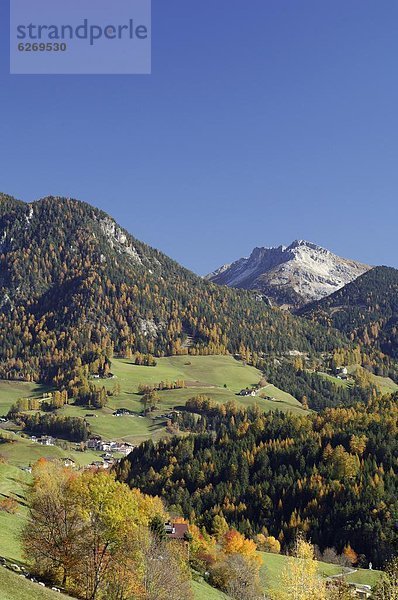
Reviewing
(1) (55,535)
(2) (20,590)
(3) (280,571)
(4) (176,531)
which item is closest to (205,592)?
(4) (176,531)

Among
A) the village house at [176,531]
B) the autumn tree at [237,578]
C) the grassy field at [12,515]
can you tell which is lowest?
the autumn tree at [237,578]

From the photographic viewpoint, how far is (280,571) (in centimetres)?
11825

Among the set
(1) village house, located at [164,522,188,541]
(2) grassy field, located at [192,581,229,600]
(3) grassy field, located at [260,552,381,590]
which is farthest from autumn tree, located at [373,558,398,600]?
(1) village house, located at [164,522,188,541]

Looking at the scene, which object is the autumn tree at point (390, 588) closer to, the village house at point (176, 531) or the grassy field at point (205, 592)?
the grassy field at point (205, 592)

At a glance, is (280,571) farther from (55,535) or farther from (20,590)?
(20,590)

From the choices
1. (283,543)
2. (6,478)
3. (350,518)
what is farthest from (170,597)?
(350,518)

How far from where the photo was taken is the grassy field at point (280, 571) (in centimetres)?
11115

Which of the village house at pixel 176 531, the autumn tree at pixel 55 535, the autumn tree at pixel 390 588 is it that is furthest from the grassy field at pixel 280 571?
the autumn tree at pixel 55 535

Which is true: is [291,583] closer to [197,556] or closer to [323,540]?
[197,556]

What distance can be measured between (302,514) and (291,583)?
415 ft

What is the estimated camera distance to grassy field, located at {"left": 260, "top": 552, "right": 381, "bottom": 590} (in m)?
111

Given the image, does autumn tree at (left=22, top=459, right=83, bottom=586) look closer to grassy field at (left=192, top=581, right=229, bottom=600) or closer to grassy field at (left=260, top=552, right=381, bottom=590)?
grassy field at (left=192, top=581, right=229, bottom=600)

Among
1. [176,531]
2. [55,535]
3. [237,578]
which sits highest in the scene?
[55,535]

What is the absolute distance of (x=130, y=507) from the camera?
6212cm
